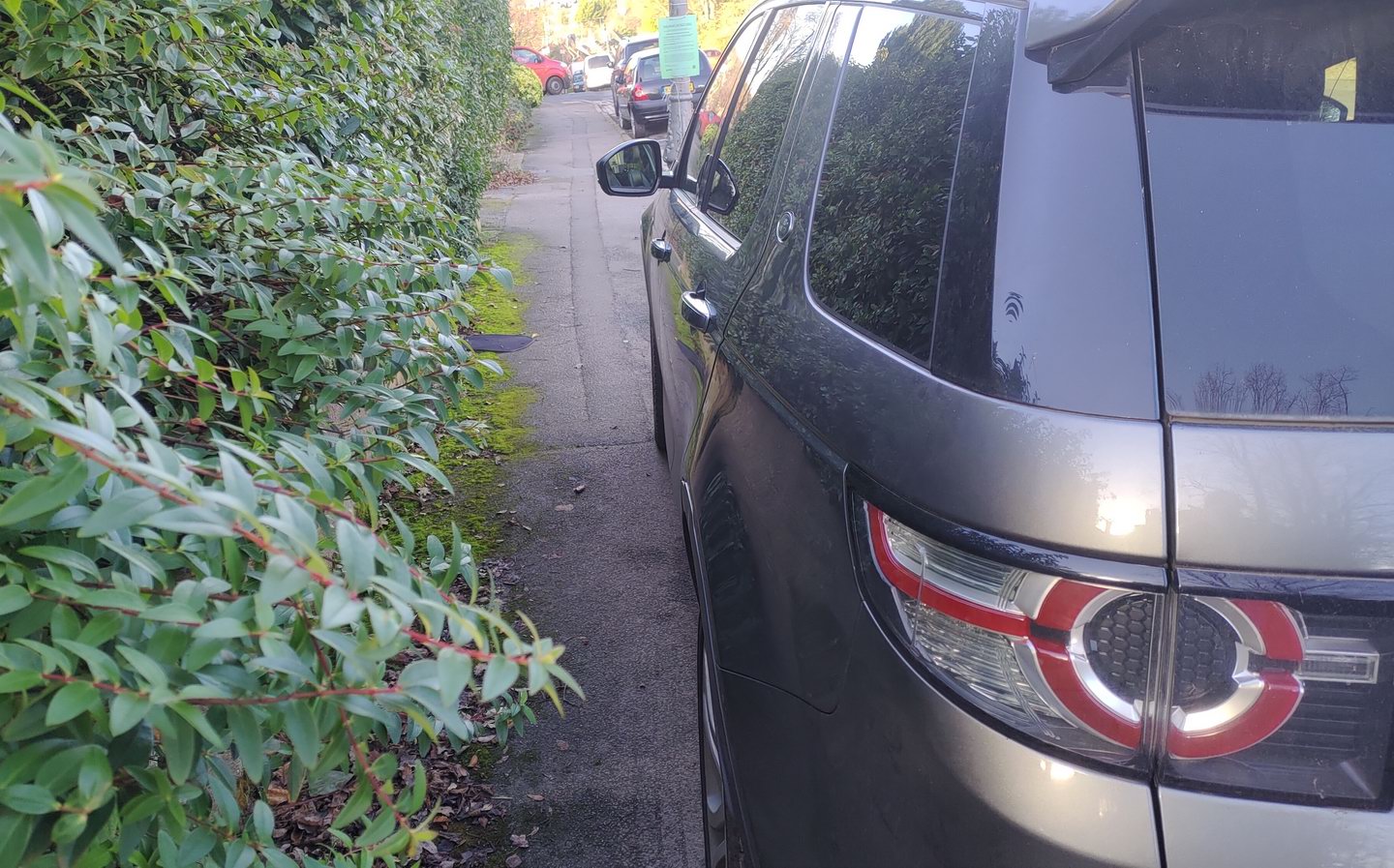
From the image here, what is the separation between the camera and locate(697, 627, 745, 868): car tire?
2.05 m

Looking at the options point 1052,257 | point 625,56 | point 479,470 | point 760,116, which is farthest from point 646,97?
point 1052,257

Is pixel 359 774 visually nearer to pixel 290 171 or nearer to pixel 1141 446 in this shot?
pixel 1141 446

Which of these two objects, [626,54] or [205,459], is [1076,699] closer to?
[205,459]

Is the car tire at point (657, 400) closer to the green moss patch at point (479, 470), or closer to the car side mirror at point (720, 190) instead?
the green moss patch at point (479, 470)

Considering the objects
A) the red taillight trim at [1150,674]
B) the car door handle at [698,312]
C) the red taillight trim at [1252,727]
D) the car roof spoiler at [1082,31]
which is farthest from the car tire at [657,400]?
the red taillight trim at [1252,727]

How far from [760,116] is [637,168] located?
3.65ft

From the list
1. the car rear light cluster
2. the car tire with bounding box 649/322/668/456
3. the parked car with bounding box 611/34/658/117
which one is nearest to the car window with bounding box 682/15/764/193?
the car tire with bounding box 649/322/668/456

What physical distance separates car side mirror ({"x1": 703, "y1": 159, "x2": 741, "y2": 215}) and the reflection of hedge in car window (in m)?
0.02

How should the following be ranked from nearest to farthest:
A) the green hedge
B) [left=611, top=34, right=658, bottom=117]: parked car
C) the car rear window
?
the green hedge
the car rear window
[left=611, top=34, right=658, bottom=117]: parked car

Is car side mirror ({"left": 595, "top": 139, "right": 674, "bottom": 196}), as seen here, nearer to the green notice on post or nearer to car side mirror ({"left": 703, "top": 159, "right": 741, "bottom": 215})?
car side mirror ({"left": 703, "top": 159, "right": 741, "bottom": 215})

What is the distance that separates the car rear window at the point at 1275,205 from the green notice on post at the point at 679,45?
8481mm

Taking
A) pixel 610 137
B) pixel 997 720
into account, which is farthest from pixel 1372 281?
pixel 610 137

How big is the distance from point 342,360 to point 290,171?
0.47 metres

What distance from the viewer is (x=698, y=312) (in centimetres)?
288
